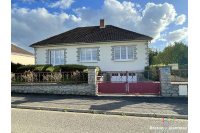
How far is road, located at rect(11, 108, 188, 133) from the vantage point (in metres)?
3.27

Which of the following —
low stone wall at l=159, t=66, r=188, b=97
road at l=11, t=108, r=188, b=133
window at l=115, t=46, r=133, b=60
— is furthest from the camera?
window at l=115, t=46, r=133, b=60

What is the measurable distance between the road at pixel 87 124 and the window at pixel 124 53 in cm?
745

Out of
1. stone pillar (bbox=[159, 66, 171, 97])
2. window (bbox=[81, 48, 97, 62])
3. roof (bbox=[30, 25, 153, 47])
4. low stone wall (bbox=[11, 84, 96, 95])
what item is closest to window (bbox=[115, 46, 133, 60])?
roof (bbox=[30, 25, 153, 47])

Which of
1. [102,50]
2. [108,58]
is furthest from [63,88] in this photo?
[102,50]

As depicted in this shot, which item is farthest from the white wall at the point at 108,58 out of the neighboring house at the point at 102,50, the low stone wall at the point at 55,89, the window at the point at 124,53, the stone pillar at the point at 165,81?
the low stone wall at the point at 55,89

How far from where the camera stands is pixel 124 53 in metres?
11.0

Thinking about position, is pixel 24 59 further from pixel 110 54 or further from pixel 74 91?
pixel 74 91

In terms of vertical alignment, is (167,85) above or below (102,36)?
below

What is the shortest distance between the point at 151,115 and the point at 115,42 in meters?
7.85

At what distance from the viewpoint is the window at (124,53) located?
11.0 metres

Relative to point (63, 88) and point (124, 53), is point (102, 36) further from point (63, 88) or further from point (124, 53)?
point (63, 88)

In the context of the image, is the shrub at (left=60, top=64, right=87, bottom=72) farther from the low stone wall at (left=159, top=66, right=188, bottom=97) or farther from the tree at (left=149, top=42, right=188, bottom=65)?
the tree at (left=149, top=42, right=188, bottom=65)

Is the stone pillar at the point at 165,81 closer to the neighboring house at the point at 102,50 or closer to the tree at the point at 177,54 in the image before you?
the neighboring house at the point at 102,50

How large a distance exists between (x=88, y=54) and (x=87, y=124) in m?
8.66
